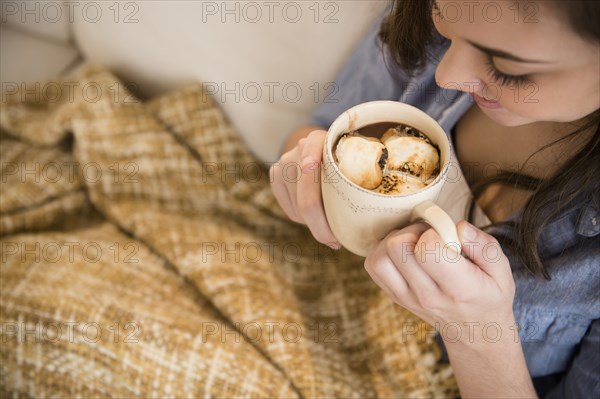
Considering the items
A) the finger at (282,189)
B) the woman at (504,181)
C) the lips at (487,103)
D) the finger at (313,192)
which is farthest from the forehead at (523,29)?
the finger at (282,189)

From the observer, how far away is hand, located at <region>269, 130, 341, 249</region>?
0.64 m

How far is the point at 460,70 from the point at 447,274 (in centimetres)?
21

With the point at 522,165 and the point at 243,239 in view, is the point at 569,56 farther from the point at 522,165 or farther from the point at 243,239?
the point at 243,239

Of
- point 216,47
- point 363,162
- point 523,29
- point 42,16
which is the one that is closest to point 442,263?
point 363,162

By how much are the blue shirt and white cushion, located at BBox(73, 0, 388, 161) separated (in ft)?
0.19

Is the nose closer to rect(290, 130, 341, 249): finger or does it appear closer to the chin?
the chin

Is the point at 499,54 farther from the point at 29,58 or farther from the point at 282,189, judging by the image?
the point at 29,58

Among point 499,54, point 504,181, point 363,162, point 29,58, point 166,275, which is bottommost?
point 166,275

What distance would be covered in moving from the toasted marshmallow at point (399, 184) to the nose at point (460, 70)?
113 mm

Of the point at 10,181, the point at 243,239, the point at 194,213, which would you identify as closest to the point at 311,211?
the point at 243,239

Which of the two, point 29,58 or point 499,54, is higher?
point 499,54

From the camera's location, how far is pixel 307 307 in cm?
97

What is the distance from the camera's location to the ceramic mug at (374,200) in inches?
21.1

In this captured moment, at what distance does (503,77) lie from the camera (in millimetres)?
558
